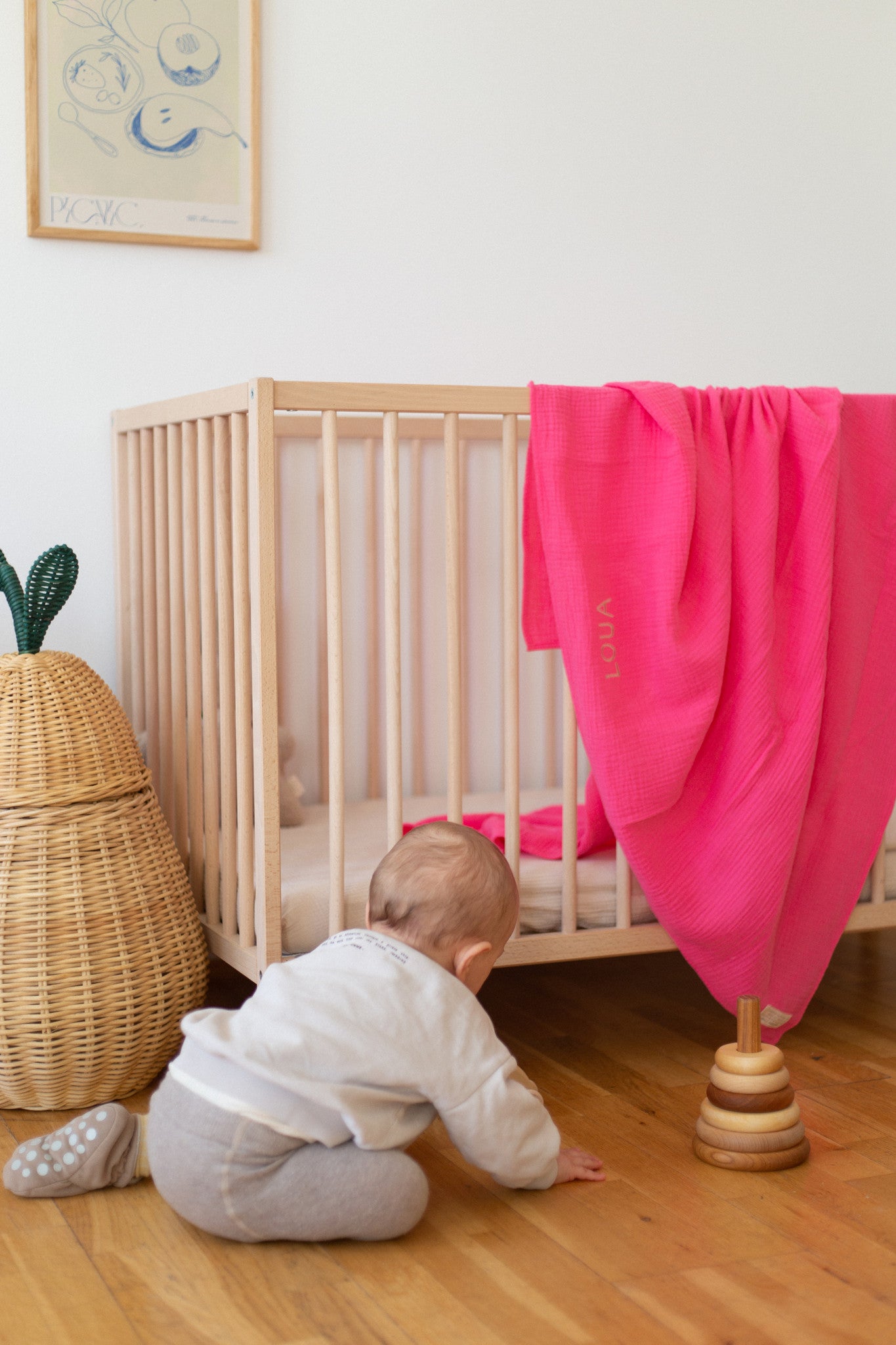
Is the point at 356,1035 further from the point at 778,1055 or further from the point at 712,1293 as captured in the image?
the point at 778,1055

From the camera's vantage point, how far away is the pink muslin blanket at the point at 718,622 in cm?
160

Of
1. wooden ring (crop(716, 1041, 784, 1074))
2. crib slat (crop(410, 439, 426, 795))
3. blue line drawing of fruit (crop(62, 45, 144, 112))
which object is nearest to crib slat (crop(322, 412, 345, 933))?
wooden ring (crop(716, 1041, 784, 1074))

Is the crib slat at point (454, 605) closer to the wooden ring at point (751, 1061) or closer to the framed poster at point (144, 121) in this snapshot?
the wooden ring at point (751, 1061)

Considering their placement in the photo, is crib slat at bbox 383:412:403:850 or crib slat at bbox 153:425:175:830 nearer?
crib slat at bbox 383:412:403:850

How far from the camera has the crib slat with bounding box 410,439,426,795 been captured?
2.27 meters

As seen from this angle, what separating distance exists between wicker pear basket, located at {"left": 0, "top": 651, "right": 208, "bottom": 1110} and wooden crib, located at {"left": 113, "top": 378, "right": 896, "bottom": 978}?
0.10 m

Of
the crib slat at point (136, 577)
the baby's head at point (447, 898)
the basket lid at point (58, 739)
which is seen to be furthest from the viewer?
the crib slat at point (136, 577)

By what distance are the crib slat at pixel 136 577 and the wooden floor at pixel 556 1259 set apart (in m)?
0.62

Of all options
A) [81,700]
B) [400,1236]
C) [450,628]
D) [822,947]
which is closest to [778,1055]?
[822,947]

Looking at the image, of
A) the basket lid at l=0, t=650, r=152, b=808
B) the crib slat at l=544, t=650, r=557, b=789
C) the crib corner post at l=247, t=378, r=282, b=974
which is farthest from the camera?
the crib slat at l=544, t=650, r=557, b=789

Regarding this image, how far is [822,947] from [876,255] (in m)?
1.41

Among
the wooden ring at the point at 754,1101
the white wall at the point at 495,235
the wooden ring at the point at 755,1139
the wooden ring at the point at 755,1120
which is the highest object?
the white wall at the point at 495,235

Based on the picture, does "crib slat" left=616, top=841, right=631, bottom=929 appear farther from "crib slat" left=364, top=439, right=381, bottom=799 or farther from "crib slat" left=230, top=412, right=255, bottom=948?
"crib slat" left=364, top=439, right=381, bottom=799

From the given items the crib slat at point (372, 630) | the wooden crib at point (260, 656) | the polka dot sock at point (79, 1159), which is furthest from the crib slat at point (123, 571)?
the polka dot sock at point (79, 1159)
